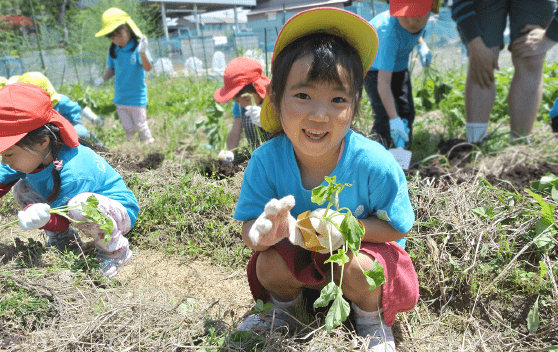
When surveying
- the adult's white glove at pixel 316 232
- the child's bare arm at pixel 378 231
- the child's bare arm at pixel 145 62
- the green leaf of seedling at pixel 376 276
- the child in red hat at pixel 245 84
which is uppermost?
the child's bare arm at pixel 145 62

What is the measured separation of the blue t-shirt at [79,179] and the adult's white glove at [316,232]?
1175mm

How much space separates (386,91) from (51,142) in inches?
86.9

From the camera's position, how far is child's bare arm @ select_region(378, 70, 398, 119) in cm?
297

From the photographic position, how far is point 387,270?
1.29m

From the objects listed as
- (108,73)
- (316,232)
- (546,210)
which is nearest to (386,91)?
(546,210)

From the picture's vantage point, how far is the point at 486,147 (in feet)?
9.86

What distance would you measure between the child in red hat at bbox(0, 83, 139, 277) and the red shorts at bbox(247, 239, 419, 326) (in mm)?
834

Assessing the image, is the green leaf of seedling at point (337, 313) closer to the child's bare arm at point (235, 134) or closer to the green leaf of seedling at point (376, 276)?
the green leaf of seedling at point (376, 276)

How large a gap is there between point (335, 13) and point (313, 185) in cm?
55

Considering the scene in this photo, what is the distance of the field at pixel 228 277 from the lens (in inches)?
52.7

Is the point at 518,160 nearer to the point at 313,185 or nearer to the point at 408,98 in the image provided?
the point at 408,98

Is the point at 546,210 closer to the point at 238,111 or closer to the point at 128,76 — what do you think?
the point at 238,111

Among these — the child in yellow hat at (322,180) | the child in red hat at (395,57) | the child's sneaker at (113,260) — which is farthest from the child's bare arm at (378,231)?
the child in red hat at (395,57)

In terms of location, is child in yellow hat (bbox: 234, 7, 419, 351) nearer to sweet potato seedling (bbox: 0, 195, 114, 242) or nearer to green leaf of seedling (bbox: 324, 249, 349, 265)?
green leaf of seedling (bbox: 324, 249, 349, 265)
